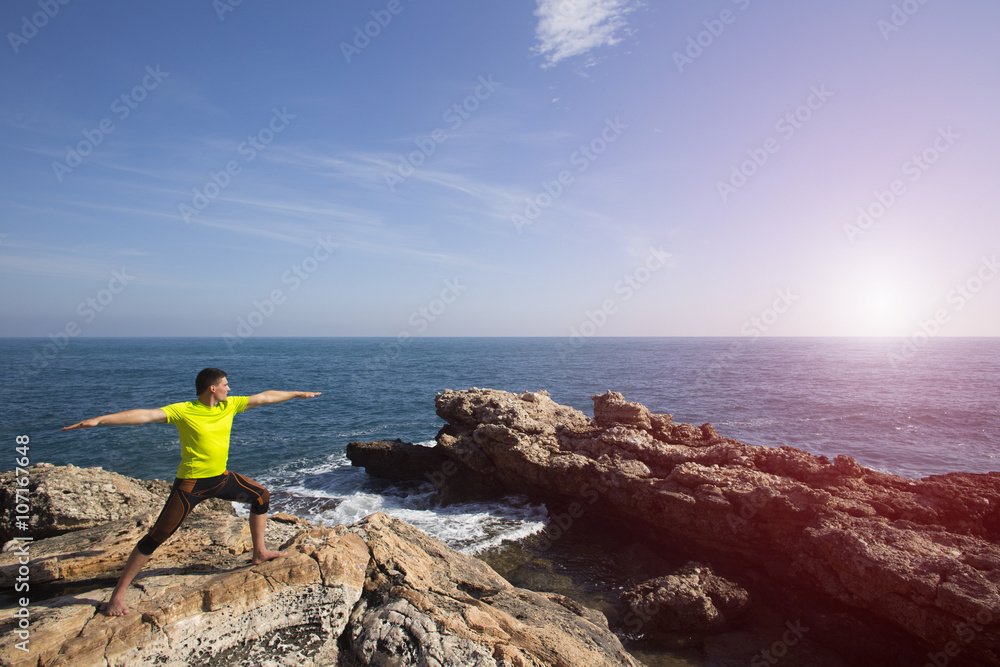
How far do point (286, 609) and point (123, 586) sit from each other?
5.09ft

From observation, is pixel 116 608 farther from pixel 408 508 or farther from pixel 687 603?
pixel 408 508

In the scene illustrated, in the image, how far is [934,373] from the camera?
191 feet

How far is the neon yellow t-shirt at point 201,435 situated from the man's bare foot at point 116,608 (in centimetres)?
122

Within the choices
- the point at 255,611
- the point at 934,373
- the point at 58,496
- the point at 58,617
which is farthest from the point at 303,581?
the point at 934,373

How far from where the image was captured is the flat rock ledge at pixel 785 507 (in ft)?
24.7

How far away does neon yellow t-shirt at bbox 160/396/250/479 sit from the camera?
15.0ft

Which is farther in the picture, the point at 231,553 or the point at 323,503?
the point at 323,503

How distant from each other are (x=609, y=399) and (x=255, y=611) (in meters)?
13.2

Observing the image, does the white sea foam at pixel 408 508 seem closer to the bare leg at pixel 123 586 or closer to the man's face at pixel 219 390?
the bare leg at pixel 123 586

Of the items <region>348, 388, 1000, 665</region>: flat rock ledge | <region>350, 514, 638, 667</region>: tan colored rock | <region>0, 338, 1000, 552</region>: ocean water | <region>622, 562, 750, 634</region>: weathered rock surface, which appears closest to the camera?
<region>350, 514, 638, 667</region>: tan colored rock

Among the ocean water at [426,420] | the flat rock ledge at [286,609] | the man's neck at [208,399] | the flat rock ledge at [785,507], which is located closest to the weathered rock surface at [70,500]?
the flat rock ledge at [286,609]

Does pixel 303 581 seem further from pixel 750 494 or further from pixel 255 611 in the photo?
pixel 750 494

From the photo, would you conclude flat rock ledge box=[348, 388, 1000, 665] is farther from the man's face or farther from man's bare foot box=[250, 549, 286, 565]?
the man's face

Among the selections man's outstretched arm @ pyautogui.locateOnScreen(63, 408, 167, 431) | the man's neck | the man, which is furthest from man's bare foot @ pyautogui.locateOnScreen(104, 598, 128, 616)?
the man's neck
